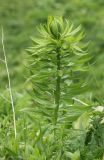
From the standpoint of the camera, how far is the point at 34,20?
9.17 m

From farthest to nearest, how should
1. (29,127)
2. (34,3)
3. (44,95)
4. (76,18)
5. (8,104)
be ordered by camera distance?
(34,3), (76,18), (8,104), (29,127), (44,95)

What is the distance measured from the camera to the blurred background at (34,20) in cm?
782

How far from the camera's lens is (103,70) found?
6855 mm

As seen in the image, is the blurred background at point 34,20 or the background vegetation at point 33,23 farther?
the blurred background at point 34,20

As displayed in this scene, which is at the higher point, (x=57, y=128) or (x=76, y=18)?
(x=76, y=18)

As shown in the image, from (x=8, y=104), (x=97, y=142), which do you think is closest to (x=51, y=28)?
(x=97, y=142)

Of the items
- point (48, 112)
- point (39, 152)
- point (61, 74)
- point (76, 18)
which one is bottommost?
point (39, 152)

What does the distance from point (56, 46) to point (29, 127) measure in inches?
15.3

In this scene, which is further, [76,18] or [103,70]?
[76,18]

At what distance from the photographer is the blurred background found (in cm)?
782

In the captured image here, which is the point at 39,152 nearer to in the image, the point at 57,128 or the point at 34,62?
the point at 57,128

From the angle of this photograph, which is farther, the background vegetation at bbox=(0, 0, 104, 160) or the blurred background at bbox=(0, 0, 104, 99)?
the blurred background at bbox=(0, 0, 104, 99)

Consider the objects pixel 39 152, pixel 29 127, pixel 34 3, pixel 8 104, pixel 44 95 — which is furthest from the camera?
pixel 34 3

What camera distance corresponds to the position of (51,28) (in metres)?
1.89
